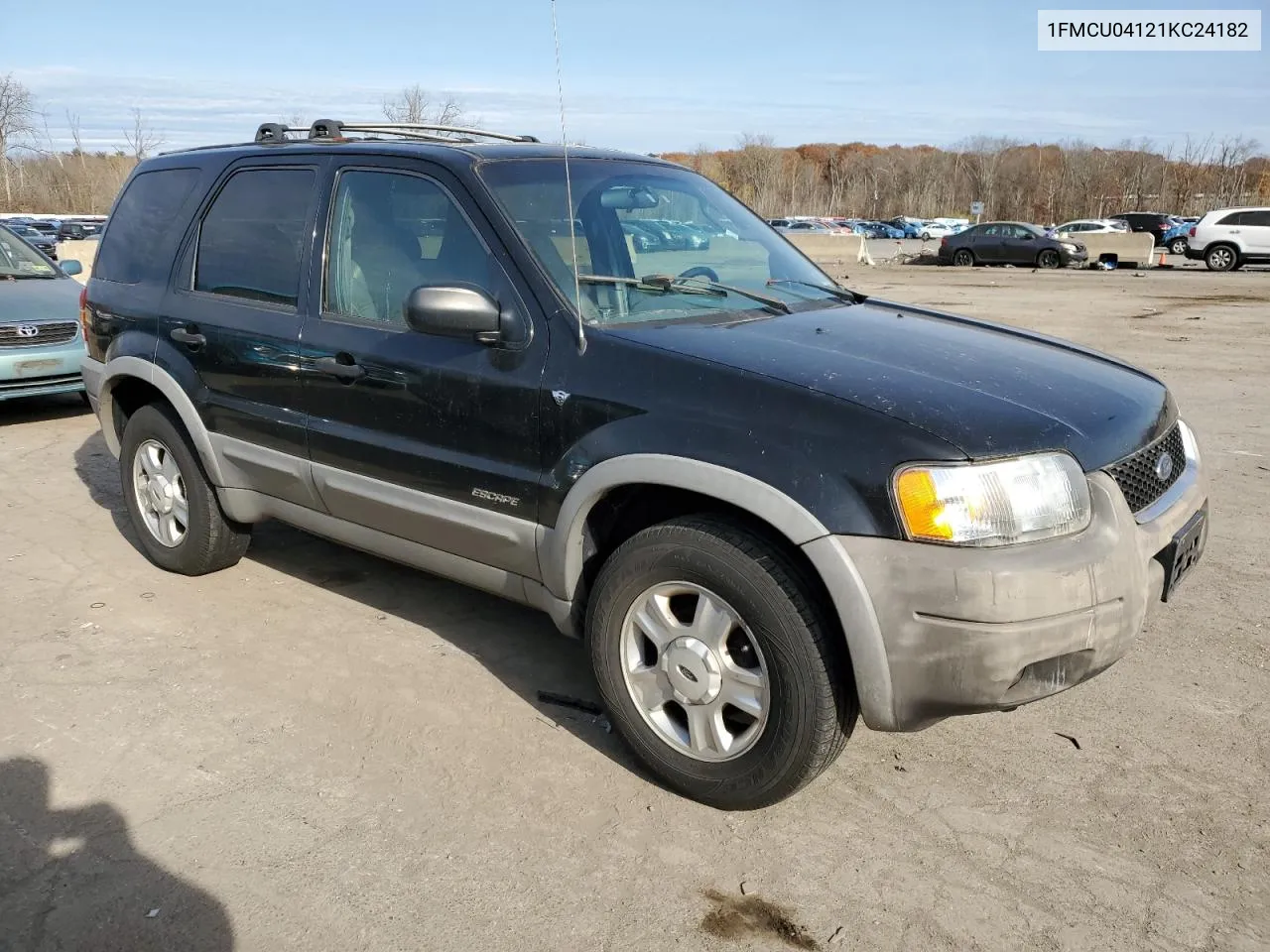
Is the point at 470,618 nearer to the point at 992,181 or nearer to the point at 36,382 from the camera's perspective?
the point at 36,382

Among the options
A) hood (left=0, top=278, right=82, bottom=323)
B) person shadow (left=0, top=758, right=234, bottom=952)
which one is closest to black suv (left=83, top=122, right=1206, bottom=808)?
person shadow (left=0, top=758, right=234, bottom=952)

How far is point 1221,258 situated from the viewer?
96.1 feet

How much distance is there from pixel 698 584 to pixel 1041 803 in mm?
1269

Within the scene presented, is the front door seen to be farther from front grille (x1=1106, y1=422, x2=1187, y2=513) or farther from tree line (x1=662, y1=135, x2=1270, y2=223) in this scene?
tree line (x1=662, y1=135, x2=1270, y2=223)

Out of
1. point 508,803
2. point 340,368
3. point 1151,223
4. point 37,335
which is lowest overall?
point 508,803

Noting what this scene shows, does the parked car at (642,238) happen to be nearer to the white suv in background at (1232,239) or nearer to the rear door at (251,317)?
the rear door at (251,317)

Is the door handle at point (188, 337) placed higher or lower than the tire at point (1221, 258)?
higher

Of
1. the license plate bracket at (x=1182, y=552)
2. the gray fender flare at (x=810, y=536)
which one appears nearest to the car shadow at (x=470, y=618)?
the gray fender flare at (x=810, y=536)

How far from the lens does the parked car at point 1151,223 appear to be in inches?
1601

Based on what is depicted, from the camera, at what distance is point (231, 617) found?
15.0 ft

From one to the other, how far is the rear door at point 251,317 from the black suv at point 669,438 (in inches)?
0.7

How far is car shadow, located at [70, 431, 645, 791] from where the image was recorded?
3744mm

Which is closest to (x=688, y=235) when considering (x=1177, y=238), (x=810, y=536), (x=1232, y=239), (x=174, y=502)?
(x=810, y=536)

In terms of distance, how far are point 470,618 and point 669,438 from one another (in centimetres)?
197
